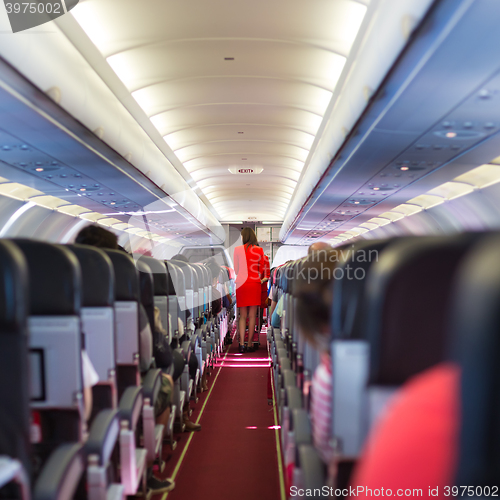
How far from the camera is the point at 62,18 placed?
4793 mm

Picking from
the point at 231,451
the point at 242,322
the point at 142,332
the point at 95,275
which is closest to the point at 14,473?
the point at 95,275

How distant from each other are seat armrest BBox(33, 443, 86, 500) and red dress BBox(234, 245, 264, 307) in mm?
7140

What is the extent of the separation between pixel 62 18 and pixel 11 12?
1648 millimetres

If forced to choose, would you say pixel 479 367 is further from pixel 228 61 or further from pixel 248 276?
pixel 248 276

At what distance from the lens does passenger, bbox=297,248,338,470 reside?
69.4 inches

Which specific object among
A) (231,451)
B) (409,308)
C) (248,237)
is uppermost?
(248,237)

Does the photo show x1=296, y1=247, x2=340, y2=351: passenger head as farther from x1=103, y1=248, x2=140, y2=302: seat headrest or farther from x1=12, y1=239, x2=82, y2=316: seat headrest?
x1=103, y1=248, x2=140, y2=302: seat headrest

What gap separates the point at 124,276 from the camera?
110 inches

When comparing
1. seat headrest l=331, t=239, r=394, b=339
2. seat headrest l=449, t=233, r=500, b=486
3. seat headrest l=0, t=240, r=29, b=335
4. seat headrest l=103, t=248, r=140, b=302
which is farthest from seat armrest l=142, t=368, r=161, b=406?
seat headrest l=449, t=233, r=500, b=486

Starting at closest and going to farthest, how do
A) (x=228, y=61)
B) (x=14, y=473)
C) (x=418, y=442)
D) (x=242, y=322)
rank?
(x=418, y=442) < (x=14, y=473) < (x=228, y=61) < (x=242, y=322)

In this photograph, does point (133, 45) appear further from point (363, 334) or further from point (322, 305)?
point (363, 334)

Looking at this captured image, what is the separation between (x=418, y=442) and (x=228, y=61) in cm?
645

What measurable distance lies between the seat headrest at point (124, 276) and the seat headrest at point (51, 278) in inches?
33.8

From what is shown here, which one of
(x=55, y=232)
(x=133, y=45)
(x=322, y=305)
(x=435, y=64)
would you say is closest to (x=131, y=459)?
(x=322, y=305)
